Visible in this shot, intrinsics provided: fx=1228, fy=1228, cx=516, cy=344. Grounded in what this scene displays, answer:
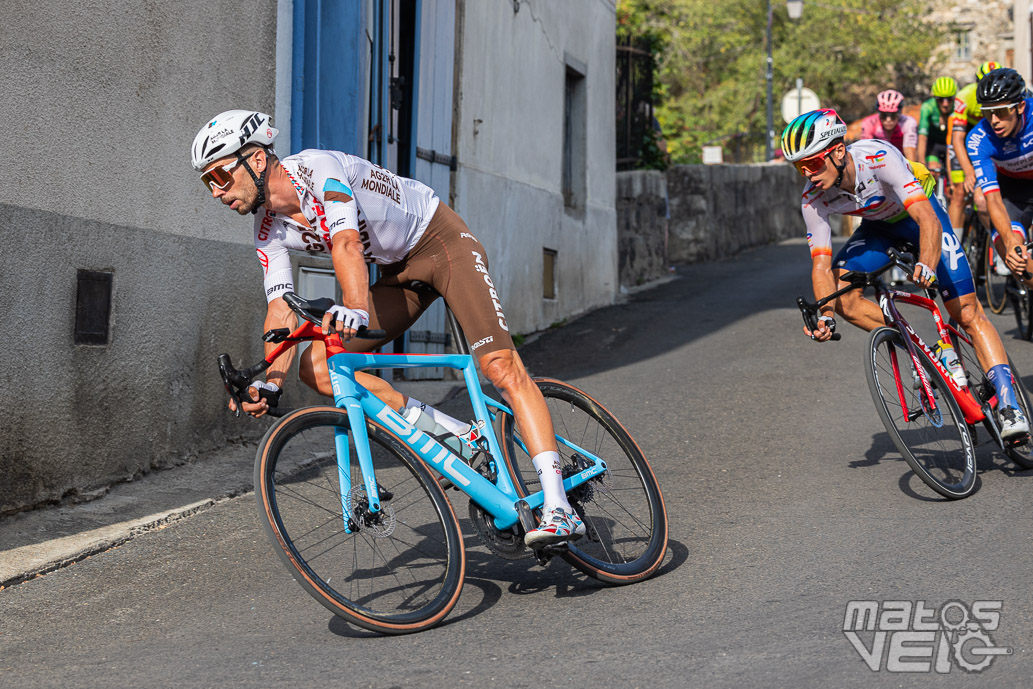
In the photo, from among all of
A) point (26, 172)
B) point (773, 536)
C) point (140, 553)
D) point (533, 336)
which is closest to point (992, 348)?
point (773, 536)

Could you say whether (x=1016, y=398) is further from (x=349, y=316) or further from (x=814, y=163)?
(x=349, y=316)

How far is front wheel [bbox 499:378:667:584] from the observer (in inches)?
182

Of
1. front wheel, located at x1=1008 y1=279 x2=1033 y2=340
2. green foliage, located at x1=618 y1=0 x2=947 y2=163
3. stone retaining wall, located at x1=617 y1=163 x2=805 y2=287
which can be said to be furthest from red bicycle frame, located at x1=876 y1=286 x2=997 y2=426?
green foliage, located at x1=618 y1=0 x2=947 y2=163

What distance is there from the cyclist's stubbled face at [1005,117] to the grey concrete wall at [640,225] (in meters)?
9.59

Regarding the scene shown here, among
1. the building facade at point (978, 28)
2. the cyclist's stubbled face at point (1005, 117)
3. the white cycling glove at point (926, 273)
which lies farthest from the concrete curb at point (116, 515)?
the building facade at point (978, 28)

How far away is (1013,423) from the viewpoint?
5.75 meters

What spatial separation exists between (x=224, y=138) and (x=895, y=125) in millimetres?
9227

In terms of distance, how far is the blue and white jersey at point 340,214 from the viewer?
420 centimetres

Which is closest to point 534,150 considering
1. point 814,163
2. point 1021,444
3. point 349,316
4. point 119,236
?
point 119,236

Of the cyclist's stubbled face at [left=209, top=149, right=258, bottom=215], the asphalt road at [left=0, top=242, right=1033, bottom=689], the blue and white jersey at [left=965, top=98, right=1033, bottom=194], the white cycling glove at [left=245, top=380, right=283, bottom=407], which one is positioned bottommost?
the asphalt road at [left=0, top=242, right=1033, bottom=689]

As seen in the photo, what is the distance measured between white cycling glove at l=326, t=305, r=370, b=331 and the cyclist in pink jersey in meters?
9.03

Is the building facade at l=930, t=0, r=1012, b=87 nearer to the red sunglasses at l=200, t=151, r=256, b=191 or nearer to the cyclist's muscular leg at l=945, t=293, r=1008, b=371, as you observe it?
the cyclist's muscular leg at l=945, t=293, r=1008, b=371

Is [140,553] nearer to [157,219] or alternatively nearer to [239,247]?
[157,219]

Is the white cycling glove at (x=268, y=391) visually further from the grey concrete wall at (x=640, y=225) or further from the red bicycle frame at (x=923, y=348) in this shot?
the grey concrete wall at (x=640, y=225)
